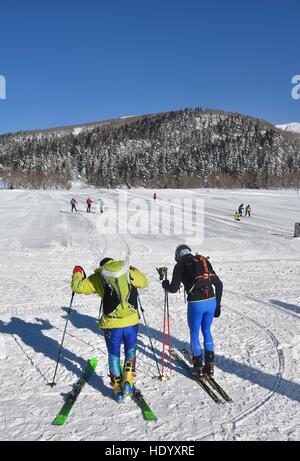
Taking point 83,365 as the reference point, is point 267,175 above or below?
above

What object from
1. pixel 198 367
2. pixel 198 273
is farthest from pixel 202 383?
pixel 198 273

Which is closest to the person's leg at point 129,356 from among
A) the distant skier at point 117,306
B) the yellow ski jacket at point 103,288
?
the distant skier at point 117,306

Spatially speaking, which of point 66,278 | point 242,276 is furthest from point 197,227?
point 66,278

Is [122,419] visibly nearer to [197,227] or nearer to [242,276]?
[242,276]

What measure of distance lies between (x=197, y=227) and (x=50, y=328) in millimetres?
18516

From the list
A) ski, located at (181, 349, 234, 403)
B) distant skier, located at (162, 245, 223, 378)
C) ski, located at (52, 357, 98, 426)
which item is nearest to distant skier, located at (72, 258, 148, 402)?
ski, located at (52, 357, 98, 426)

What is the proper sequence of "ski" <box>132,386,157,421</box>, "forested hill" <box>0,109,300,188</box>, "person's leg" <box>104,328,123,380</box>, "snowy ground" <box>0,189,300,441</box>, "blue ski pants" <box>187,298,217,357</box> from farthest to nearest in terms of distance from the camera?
"forested hill" <box>0,109,300,188</box> → "blue ski pants" <box>187,298,217,357</box> → "person's leg" <box>104,328,123,380</box> → "ski" <box>132,386,157,421</box> → "snowy ground" <box>0,189,300,441</box>

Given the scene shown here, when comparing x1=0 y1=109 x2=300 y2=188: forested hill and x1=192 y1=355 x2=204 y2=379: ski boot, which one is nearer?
x1=192 y1=355 x2=204 y2=379: ski boot

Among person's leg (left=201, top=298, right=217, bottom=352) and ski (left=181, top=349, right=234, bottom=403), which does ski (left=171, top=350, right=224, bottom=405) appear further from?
person's leg (left=201, top=298, right=217, bottom=352)

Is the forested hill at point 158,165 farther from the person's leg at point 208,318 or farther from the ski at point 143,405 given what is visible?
the ski at point 143,405

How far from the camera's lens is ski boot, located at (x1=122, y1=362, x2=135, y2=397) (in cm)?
486

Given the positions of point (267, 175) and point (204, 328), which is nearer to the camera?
point (204, 328)

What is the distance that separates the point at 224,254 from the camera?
15797 millimetres

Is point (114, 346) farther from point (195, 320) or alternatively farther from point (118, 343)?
point (195, 320)
